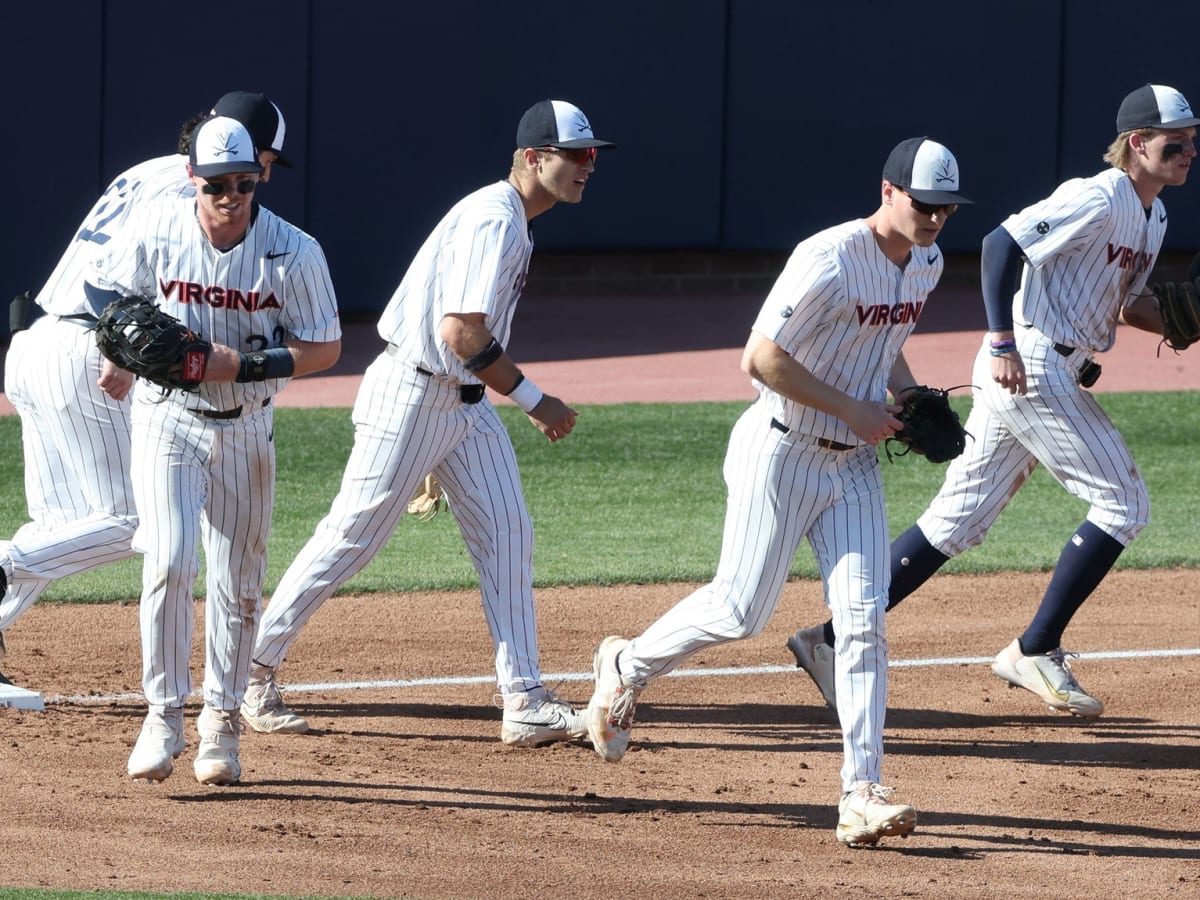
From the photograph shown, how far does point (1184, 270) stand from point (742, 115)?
16.5 feet

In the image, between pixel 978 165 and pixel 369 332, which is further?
pixel 978 165

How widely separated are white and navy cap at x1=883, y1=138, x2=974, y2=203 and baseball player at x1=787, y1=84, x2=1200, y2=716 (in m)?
1.27

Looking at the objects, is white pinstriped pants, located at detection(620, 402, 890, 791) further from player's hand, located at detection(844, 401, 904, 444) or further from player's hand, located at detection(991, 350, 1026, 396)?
player's hand, located at detection(991, 350, 1026, 396)

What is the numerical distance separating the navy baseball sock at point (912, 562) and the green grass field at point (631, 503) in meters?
1.83

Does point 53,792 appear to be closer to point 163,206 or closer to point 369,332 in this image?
point 163,206

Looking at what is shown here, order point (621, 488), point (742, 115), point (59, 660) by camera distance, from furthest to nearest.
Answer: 1. point (742, 115)
2. point (621, 488)
3. point (59, 660)

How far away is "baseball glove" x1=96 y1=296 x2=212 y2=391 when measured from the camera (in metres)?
4.37

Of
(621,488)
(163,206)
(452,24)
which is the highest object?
(452,24)

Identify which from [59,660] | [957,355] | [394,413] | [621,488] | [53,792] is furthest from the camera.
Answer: [957,355]

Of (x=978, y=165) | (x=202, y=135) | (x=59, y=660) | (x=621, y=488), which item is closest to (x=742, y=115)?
(x=978, y=165)

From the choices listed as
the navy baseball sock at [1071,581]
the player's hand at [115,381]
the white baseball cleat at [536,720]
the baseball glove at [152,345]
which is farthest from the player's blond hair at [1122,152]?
the player's hand at [115,381]

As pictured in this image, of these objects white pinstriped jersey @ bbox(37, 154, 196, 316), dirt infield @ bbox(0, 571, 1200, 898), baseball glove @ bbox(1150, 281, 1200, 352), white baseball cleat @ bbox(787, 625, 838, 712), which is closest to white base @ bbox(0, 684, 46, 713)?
dirt infield @ bbox(0, 571, 1200, 898)

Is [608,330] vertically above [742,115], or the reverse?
[742,115]

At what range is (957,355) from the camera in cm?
1405
